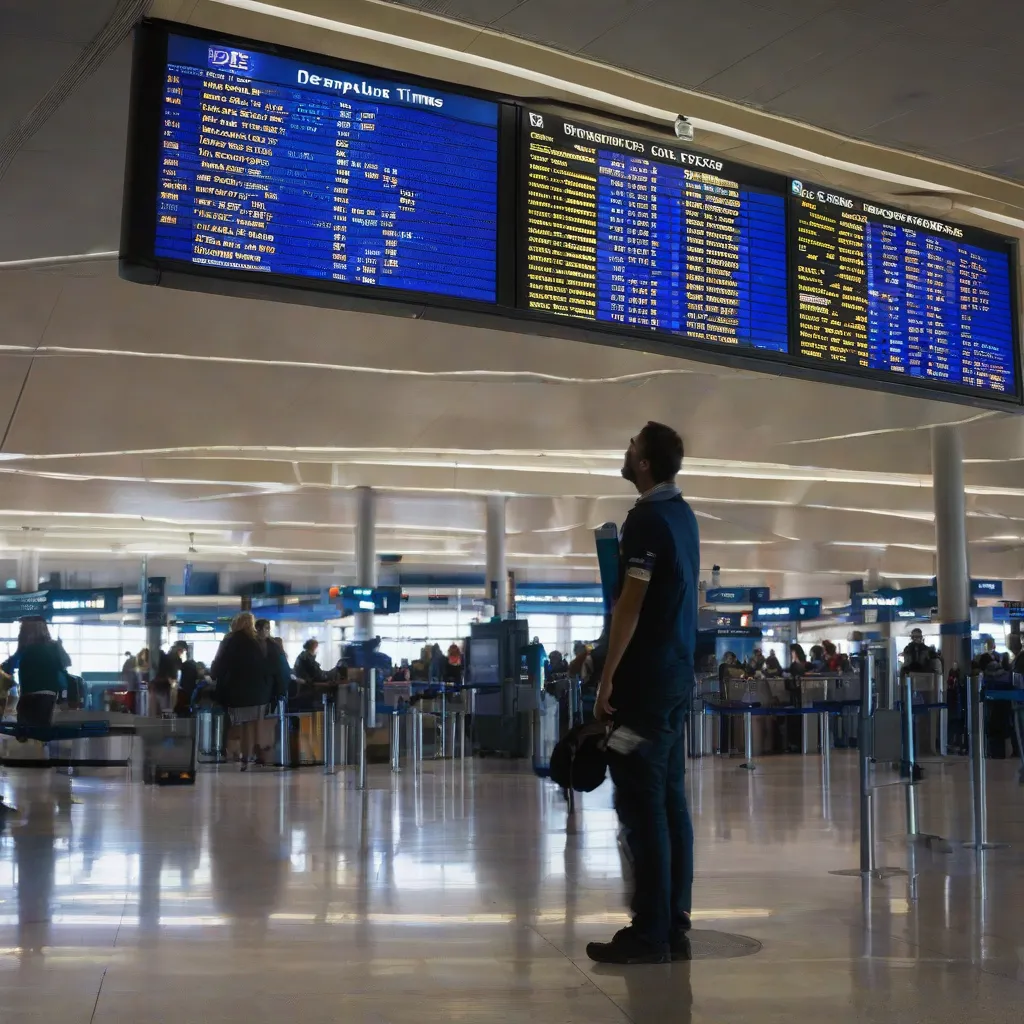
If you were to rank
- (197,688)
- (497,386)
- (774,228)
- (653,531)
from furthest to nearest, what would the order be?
(197,688), (497,386), (774,228), (653,531)

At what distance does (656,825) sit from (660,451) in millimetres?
1317

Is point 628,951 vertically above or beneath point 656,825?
beneath

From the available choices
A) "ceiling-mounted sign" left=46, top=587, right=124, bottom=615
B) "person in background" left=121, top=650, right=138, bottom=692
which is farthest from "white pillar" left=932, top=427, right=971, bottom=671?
"ceiling-mounted sign" left=46, top=587, right=124, bottom=615

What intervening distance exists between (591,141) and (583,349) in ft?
23.1

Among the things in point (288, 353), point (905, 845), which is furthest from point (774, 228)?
point (288, 353)

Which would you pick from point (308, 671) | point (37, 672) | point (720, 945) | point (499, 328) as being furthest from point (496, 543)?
point (720, 945)

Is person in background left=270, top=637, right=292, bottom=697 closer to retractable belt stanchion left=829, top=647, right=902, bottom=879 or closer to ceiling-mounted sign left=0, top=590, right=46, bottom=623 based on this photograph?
retractable belt stanchion left=829, top=647, right=902, bottom=879

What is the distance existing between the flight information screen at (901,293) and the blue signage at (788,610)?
22.7m

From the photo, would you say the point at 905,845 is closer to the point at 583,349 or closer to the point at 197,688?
the point at 583,349

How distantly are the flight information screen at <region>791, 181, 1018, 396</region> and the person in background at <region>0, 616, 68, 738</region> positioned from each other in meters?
7.99

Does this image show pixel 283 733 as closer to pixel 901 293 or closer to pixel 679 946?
pixel 901 293

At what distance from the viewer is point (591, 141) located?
5.91 meters

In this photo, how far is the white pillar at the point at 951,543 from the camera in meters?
16.5

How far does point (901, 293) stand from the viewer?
6.82 metres
